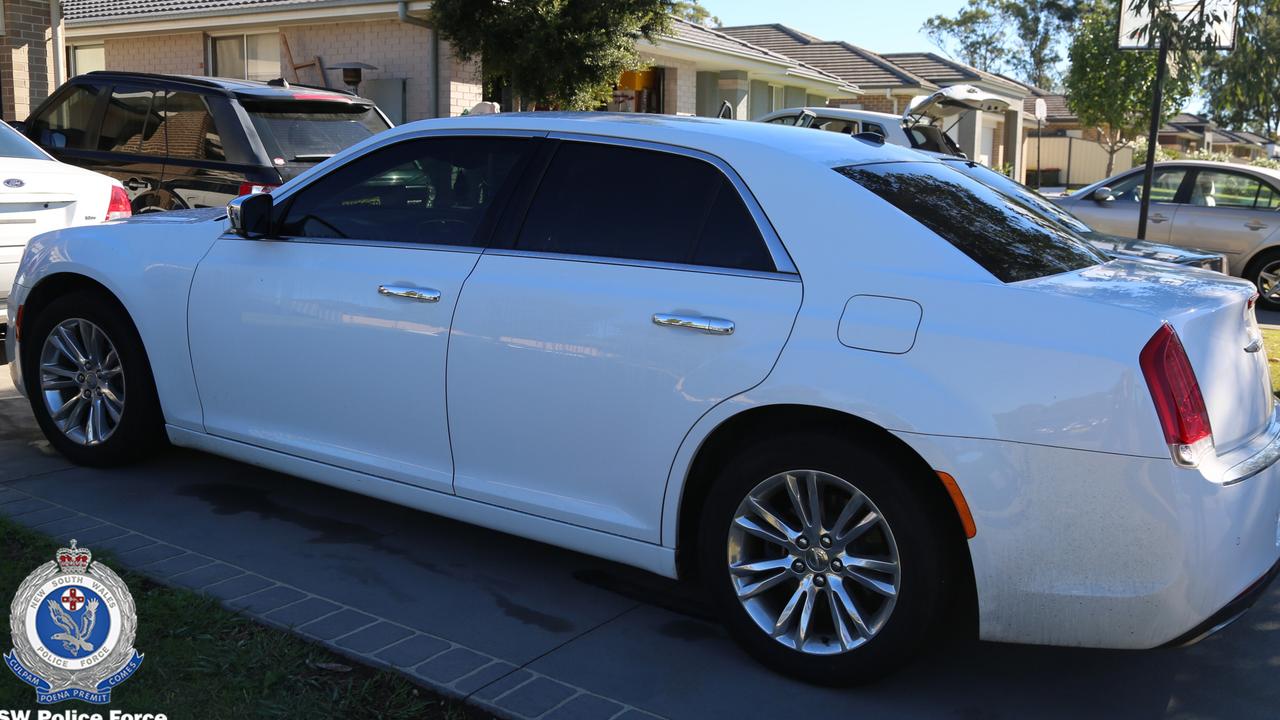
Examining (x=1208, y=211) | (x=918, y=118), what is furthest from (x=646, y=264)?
(x=1208, y=211)

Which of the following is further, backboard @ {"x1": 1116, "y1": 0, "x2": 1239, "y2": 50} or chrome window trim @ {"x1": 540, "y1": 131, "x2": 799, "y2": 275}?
backboard @ {"x1": 1116, "y1": 0, "x2": 1239, "y2": 50}

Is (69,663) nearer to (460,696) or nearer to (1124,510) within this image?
(460,696)

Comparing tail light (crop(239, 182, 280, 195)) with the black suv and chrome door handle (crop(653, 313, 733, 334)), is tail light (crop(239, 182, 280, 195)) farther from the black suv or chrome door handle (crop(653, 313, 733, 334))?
chrome door handle (crop(653, 313, 733, 334))

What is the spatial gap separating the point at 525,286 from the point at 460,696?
1.35 metres

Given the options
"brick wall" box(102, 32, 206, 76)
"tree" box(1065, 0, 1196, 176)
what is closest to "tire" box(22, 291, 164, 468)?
"brick wall" box(102, 32, 206, 76)

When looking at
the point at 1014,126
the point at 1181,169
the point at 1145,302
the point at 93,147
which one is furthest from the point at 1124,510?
the point at 1014,126

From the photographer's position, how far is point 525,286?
3949 mm

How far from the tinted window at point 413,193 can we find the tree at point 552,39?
10.0m

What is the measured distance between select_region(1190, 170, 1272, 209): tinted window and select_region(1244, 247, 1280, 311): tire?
1.85 feet

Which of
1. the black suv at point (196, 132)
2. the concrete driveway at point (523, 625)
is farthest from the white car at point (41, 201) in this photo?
the concrete driveway at point (523, 625)

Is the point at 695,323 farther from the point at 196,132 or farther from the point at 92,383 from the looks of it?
the point at 196,132

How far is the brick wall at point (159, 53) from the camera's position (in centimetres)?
2013

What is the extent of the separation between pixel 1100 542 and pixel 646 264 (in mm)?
1587

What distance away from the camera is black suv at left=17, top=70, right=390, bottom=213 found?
8.73 meters
